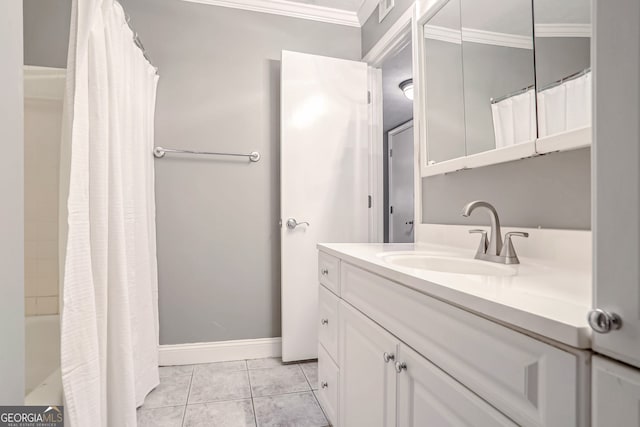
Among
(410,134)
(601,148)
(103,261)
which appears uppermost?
(410,134)

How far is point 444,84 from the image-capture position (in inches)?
55.6

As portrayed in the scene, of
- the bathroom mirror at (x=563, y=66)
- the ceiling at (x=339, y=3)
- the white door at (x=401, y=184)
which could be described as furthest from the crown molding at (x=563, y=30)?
the white door at (x=401, y=184)

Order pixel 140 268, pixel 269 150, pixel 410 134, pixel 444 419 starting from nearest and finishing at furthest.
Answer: pixel 444 419 → pixel 140 268 → pixel 269 150 → pixel 410 134

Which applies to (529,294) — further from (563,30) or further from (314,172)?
(314,172)

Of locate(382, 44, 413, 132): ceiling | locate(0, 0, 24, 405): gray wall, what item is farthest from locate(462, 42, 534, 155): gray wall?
locate(0, 0, 24, 405): gray wall


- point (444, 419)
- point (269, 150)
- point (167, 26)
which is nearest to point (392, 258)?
point (444, 419)

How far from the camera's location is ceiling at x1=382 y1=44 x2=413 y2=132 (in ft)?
8.29

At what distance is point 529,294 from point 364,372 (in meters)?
0.62

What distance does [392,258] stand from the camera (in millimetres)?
1106

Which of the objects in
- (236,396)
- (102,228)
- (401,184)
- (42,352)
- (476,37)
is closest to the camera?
(102,228)

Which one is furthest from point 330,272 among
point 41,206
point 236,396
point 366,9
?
point 366,9

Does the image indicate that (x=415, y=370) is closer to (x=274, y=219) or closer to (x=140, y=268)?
(x=140, y=268)

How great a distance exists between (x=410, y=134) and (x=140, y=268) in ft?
10.8

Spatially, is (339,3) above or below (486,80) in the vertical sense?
above
